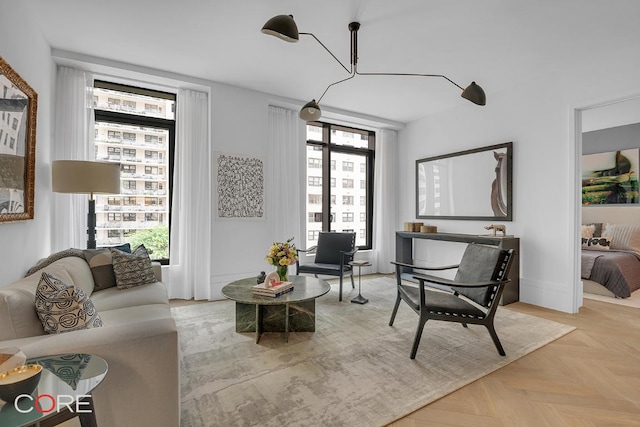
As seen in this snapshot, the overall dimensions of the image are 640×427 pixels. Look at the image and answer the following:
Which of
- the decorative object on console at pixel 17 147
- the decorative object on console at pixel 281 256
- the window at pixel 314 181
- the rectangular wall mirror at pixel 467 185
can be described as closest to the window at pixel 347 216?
the window at pixel 314 181

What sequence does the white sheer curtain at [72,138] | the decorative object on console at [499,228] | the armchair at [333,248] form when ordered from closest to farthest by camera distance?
the white sheer curtain at [72,138] < the decorative object on console at [499,228] < the armchair at [333,248]

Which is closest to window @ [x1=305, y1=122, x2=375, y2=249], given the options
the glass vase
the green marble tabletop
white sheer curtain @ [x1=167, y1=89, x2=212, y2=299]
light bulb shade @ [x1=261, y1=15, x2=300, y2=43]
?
white sheer curtain @ [x1=167, y1=89, x2=212, y2=299]

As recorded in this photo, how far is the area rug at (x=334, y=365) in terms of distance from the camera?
183cm

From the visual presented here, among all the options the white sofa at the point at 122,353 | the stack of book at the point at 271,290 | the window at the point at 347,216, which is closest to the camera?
the white sofa at the point at 122,353

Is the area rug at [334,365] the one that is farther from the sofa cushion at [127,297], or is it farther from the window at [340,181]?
the window at [340,181]

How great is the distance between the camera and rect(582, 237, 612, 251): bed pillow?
5.04 meters

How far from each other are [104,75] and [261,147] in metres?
2.00

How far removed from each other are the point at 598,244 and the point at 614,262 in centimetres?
97

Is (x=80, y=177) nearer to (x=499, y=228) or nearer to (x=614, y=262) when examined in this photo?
(x=499, y=228)

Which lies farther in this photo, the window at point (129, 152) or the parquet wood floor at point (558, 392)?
the window at point (129, 152)

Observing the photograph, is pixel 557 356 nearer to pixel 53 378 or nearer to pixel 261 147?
pixel 53 378

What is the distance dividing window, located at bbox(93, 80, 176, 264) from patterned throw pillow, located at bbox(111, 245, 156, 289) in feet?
3.83

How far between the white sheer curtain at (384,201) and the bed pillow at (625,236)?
140 inches

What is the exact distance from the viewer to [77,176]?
281 centimetres
